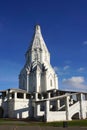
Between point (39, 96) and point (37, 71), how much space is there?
21.7ft

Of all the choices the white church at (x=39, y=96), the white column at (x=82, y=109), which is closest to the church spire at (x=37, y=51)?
the white church at (x=39, y=96)

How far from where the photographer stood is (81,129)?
3.95 metres

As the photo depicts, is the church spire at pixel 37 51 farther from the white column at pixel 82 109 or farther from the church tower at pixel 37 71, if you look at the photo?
the white column at pixel 82 109

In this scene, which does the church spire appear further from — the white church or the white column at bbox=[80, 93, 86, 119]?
the white column at bbox=[80, 93, 86, 119]

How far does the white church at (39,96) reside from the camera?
128 ft

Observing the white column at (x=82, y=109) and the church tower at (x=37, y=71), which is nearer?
the white column at (x=82, y=109)

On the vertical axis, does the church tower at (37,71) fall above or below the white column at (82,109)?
above

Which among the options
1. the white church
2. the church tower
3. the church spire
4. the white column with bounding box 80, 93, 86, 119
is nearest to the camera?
the white church

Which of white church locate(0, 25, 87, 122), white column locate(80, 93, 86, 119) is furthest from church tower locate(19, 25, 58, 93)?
white column locate(80, 93, 86, 119)

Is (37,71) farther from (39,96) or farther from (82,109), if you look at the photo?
(82,109)

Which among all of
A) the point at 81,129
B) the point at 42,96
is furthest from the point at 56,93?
the point at 81,129

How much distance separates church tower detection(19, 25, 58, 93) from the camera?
2032 inches

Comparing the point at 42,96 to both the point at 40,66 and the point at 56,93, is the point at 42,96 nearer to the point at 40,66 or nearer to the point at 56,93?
the point at 56,93

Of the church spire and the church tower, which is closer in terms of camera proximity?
the church tower
